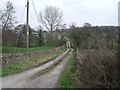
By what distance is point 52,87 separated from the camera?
8.23 m

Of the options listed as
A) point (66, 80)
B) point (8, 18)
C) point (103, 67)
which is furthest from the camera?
point (8, 18)

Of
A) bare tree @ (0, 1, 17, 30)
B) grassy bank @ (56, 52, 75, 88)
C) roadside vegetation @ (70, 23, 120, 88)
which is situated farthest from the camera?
bare tree @ (0, 1, 17, 30)

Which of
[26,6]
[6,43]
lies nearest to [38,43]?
[6,43]

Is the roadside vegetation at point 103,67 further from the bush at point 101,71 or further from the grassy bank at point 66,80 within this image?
the grassy bank at point 66,80

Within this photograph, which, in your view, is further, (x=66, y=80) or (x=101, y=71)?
(x=66, y=80)

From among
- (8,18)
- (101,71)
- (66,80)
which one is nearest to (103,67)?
(101,71)

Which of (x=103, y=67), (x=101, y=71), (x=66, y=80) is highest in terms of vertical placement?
(x=103, y=67)

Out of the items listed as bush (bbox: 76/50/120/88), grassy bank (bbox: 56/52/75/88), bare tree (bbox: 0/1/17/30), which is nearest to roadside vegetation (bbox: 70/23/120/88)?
bush (bbox: 76/50/120/88)

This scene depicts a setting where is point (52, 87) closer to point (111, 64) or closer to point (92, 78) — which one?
point (92, 78)

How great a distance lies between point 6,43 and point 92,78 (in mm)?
27509

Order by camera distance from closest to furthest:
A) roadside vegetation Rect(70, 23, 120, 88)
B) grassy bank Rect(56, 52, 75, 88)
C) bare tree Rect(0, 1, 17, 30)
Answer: roadside vegetation Rect(70, 23, 120, 88) < grassy bank Rect(56, 52, 75, 88) < bare tree Rect(0, 1, 17, 30)

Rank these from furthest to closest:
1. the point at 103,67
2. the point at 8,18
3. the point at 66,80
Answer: the point at 8,18 → the point at 66,80 → the point at 103,67

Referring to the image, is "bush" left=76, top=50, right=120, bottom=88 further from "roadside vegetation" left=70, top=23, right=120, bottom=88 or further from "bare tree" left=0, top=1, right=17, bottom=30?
"bare tree" left=0, top=1, right=17, bottom=30

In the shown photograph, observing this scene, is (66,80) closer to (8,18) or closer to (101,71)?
(101,71)
